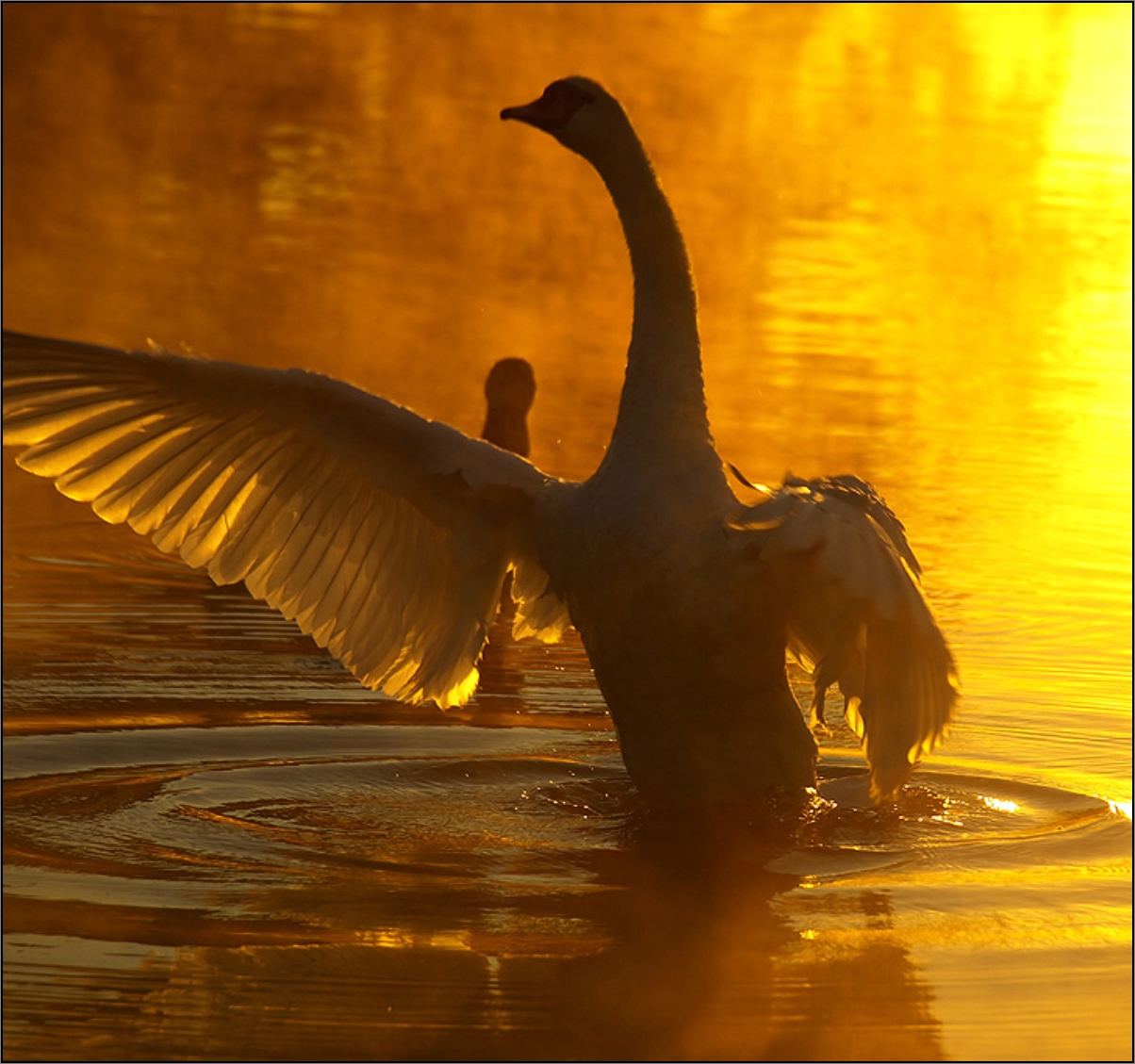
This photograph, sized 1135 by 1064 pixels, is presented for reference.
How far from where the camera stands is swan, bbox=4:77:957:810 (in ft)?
23.4

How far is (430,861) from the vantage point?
775cm

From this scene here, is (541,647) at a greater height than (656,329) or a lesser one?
lesser

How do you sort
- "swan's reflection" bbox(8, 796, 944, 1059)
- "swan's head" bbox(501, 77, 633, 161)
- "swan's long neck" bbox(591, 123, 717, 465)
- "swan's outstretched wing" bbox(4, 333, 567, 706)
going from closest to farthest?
1. "swan's reflection" bbox(8, 796, 944, 1059)
2. "swan's long neck" bbox(591, 123, 717, 465)
3. "swan's head" bbox(501, 77, 633, 161)
4. "swan's outstretched wing" bbox(4, 333, 567, 706)

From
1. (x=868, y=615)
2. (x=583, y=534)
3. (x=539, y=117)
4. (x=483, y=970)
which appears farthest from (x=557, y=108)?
(x=483, y=970)

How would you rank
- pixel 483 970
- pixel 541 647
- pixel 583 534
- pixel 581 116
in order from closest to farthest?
1. pixel 483 970
2. pixel 583 534
3. pixel 581 116
4. pixel 541 647

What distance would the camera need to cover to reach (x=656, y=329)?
7.97 meters

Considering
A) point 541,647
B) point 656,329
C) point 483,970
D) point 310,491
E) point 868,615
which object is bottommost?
point 483,970

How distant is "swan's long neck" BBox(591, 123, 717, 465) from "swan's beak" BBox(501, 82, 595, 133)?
19 centimetres

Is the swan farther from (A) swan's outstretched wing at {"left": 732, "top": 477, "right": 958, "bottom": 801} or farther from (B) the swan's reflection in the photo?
(B) the swan's reflection

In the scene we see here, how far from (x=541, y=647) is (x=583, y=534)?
3.27 meters

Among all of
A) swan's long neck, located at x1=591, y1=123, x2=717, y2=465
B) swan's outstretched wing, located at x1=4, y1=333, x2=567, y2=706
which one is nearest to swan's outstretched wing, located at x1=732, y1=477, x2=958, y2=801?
swan's long neck, located at x1=591, y1=123, x2=717, y2=465

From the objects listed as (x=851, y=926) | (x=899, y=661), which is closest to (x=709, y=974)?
(x=851, y=926)

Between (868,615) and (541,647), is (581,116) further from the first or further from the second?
(541,647)


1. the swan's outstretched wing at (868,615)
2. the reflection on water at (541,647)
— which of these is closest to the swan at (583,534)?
the swan's outstretched wing at (868,615)
